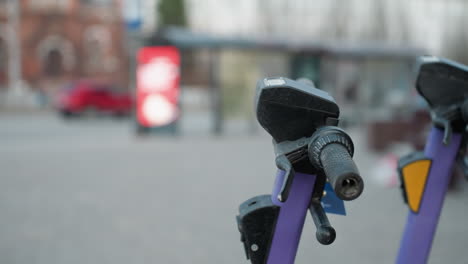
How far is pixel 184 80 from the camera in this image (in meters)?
13.0

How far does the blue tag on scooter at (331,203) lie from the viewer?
5.20ft

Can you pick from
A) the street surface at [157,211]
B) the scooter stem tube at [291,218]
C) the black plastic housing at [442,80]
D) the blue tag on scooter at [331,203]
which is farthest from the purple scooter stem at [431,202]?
the street surface at [157,211]

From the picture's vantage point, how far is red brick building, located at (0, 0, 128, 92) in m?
35.0

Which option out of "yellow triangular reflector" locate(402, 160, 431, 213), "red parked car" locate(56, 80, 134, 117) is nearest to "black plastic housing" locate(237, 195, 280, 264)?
"yellow triangular reflector" locate(402, 160, 431, 213)

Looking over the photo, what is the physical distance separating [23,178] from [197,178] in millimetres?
2303

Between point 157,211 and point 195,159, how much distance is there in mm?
3872

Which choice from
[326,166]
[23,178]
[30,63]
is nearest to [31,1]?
[30,63]

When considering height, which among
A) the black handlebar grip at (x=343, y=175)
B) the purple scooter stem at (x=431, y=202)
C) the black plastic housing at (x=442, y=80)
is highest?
the black plastic housing at (x=442, y=80)

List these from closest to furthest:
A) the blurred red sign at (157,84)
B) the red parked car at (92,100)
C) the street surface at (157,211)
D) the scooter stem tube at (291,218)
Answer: the scooter stem tube at (291,218)
the street surface at (157,211)
the blurred red sign at (157,84)
the red parked car at (92,100)

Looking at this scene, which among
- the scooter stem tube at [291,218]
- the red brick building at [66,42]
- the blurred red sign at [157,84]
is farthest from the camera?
the red brick building at [66,42]

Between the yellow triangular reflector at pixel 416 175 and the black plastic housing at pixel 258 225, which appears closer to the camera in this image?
the black plastic housing at pixel 258 225

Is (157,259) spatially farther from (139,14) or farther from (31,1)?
(31,1)

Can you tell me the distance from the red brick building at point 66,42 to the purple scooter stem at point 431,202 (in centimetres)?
3517

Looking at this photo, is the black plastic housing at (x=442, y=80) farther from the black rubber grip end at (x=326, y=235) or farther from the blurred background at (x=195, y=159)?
the blurred background at (x=195, y=159)
